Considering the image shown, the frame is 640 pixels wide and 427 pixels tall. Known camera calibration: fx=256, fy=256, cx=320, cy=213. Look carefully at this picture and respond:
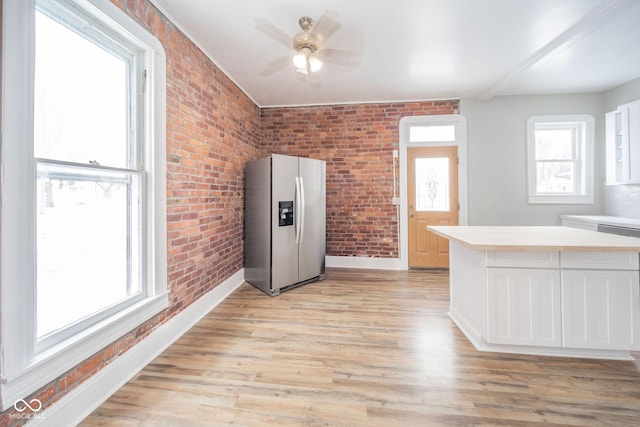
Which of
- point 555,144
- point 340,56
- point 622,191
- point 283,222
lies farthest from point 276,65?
point 622,191

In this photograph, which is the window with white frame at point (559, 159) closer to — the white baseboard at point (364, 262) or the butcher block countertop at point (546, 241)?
→ the butcher block countertop at point (546, 241)

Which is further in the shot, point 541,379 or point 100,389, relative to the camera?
point 541,379

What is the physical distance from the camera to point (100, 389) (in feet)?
4.94

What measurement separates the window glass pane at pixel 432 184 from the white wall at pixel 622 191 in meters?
2.17

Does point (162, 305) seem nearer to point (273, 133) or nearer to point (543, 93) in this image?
point (273, 133)

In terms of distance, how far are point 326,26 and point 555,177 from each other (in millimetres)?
4102

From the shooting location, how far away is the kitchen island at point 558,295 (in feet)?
5.86

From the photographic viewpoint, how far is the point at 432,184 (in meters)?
4.12

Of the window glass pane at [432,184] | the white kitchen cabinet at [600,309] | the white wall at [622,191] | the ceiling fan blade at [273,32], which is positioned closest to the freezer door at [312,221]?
the ceiling fan blade at [273,32]

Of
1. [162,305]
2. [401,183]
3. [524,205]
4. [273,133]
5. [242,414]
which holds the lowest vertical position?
[242,414]

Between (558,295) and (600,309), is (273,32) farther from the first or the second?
(600,309)

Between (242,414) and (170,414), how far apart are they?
398mm

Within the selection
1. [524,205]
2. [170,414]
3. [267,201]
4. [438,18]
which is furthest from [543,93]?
[170,414]

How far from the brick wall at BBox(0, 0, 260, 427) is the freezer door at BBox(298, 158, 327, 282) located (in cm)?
89
